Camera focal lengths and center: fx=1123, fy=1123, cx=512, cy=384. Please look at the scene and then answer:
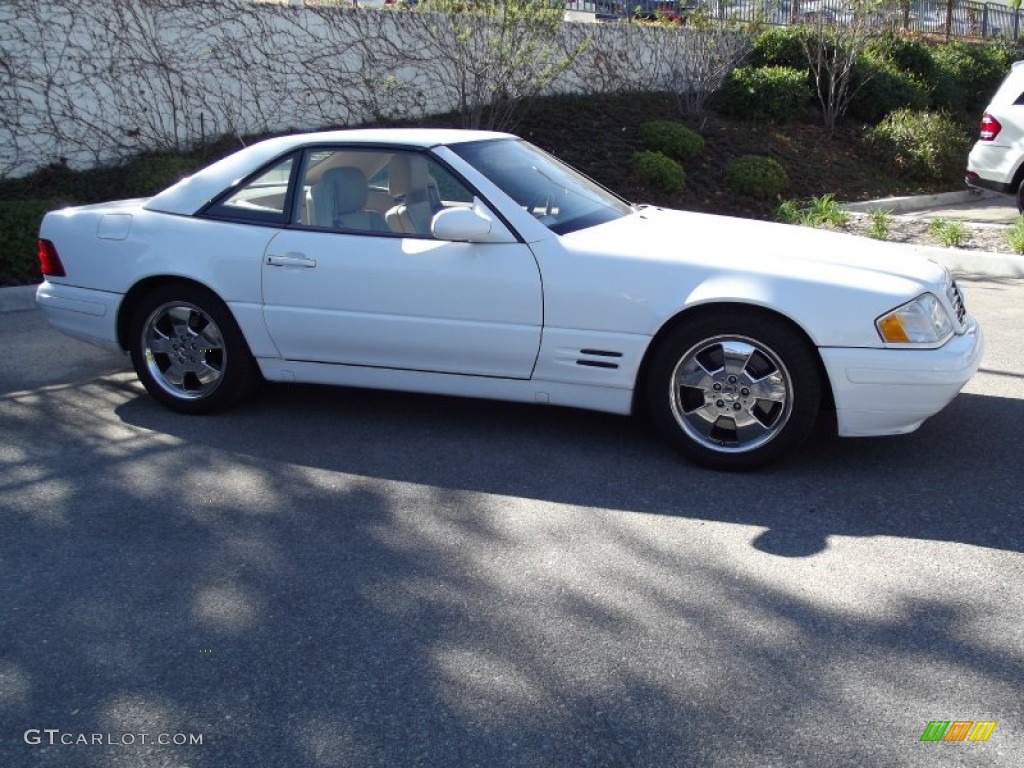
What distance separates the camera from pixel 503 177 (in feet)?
18.6

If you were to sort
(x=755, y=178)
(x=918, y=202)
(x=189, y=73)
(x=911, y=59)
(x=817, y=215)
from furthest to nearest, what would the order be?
(x=911, y=59), (x=918, y=202), (x=755, y=178), (x=189, y=73), (x=817, y=215)

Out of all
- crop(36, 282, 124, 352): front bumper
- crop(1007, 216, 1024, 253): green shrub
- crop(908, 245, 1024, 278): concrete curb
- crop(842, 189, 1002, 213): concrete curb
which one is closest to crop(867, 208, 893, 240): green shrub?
crop(908, 245, 1024, 278): concrete curb

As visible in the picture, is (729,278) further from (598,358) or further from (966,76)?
(966,76)

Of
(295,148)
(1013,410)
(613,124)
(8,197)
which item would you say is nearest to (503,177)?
(295,148)

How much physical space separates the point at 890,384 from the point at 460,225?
2057 millimetres

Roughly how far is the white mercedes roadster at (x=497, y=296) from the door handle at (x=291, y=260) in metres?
0.01

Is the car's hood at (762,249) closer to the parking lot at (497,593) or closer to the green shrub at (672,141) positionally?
the parking lot at (497,593)

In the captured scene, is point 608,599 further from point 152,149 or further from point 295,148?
point 152,149

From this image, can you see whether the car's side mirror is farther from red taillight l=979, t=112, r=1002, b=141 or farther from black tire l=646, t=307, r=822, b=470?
red taillight l=979, t=112, r=1002, b=141

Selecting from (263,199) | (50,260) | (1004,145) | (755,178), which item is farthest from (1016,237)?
(50,260)

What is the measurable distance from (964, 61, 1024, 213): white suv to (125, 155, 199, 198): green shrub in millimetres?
8509

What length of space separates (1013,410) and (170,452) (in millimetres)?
4350

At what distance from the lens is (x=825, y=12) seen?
19672 mm

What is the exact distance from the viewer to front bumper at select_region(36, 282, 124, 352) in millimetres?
6098
